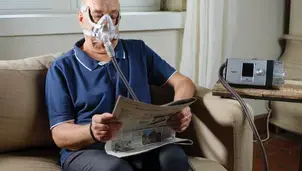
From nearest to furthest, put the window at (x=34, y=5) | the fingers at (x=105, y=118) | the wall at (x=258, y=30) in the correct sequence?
the fingers at (x=105, y=118) → the window at (x=34, y=5) → the wall at (x=258, y=30)

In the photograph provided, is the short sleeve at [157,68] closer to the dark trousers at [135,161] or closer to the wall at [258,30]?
the dark trousers at [135,161]

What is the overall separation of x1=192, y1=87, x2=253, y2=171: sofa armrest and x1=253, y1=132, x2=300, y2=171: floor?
33.9 inches

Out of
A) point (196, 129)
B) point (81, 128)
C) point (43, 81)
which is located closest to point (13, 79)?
point (43, 81)

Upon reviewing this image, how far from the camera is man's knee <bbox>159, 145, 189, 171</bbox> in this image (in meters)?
1.41

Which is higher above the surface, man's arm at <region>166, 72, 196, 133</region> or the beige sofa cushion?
man's arm at <region>166, 72, 196, 133</region>

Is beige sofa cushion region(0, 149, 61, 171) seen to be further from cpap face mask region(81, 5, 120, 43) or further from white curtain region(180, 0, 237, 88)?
white curtain region(180, 0, 237, 88)

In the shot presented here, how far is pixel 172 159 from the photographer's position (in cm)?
142

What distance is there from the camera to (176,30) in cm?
243

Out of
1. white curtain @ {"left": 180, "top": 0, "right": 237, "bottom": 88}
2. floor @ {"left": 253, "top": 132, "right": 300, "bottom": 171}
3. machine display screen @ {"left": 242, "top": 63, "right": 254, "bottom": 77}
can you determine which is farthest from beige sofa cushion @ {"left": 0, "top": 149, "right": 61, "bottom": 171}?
floor @ {"left": 253, "top": 132, "right": 300, "bottom": 171}

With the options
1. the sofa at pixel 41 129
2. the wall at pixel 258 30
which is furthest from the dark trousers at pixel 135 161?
the wall at pixel 258 30

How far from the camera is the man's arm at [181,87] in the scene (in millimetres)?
1659

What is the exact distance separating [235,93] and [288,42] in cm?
148

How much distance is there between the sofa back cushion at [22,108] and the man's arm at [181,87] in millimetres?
470

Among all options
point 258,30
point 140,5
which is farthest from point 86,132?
point 258,30
